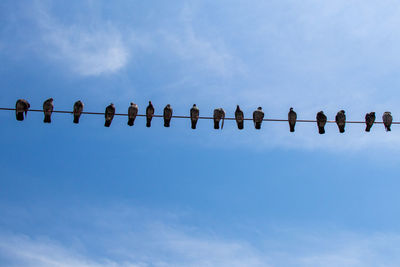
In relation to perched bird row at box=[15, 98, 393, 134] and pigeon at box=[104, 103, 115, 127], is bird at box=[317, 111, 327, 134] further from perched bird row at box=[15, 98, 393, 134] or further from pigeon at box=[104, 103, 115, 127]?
pigeon at box=[104, 103, 115, 127]

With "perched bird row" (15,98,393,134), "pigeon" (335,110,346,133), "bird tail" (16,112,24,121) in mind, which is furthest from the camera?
"pigeon" (335,110,346,133)

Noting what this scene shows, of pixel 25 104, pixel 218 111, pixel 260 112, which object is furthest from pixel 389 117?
pixel 25 104

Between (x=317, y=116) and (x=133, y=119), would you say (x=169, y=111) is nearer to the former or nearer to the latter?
(x=133, y=119)

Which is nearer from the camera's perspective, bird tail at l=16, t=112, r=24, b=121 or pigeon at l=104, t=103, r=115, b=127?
bird tail at l=16, t=112, r=24, b=121

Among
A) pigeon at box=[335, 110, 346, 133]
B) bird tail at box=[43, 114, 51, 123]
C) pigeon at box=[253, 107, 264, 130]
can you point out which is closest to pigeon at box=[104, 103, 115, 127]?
bird tail at box=[43, 114, 51, 123]

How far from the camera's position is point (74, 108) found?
17.0 meters


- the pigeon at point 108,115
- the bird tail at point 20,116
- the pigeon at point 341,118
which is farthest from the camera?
the pigeon at point 108,115

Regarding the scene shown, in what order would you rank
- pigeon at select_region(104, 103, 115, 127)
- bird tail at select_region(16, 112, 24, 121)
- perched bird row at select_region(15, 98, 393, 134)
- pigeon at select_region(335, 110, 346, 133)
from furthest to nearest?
pigeon at select_region(104, 103, 115, 127) < pigeon at select_region(335, 110, 346, 133) < perched bird row at select_region(15, 98, 393, 134) < bird tail at select_region(16, 112, 24, 121)

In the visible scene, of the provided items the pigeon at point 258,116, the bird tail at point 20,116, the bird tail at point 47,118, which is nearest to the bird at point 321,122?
the pigeon at point 258,116

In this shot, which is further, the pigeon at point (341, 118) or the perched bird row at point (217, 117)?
the pigeon at point (341, 118)

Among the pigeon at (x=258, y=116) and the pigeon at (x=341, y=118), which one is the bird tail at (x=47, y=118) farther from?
the pigeon at (x=341, y=118)

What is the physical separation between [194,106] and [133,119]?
2.62 m

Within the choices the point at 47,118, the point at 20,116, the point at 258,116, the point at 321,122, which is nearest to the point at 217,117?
the point at 258,116

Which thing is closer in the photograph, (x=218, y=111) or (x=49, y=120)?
(x=49, y=120)
